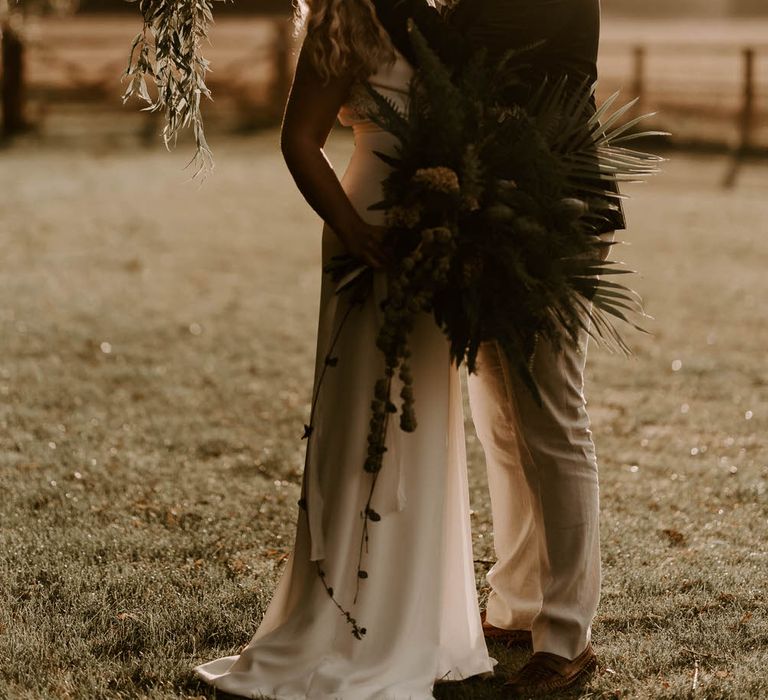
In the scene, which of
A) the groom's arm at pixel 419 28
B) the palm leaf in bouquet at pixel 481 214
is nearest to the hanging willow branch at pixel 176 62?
the groom's arm at pixel 419 28

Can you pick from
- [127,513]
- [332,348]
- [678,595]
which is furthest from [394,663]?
[127,513]

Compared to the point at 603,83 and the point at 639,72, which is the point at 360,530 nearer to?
the point at 639,72

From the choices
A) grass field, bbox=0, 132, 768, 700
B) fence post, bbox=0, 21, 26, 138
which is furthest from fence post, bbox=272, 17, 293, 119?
grass field, bbox=0, 132, 768, 700

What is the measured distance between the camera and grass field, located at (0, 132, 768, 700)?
434cm

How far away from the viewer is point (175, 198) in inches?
632

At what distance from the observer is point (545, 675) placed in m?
3.99

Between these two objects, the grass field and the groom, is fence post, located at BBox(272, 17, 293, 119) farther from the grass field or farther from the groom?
the groom

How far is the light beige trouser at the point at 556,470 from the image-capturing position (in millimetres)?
3945

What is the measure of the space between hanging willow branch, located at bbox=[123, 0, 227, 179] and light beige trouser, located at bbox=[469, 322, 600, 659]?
123 cm

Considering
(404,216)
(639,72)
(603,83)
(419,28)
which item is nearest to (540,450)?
(404,216)

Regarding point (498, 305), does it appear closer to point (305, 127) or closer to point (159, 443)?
point (305, 127)

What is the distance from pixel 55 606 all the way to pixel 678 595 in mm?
2261

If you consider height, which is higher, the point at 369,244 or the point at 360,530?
the point at 369,244

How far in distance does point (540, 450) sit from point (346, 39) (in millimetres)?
1363
